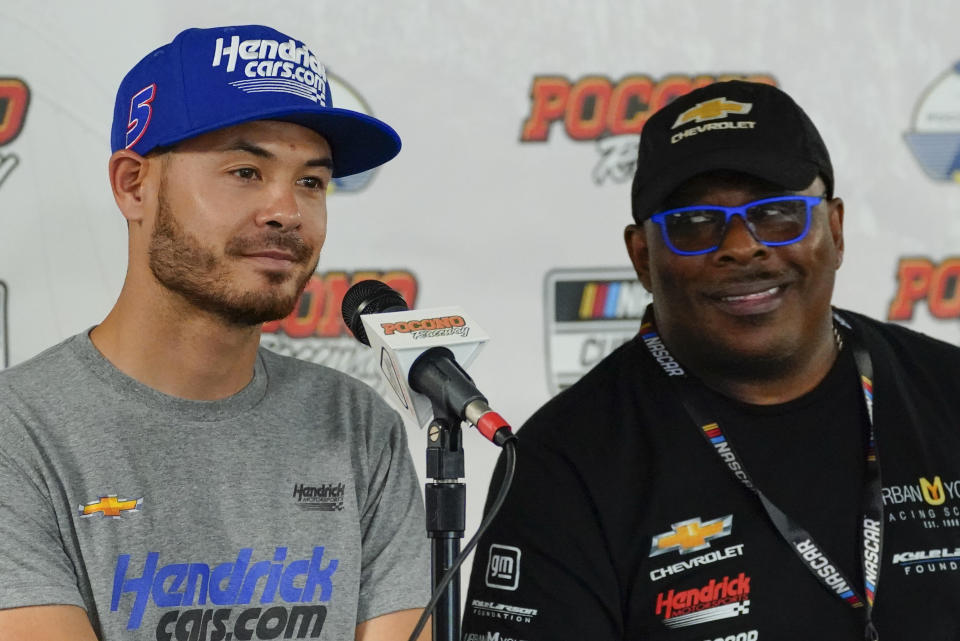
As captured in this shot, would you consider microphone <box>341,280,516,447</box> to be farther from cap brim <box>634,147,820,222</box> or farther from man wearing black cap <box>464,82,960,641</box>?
cap brim <box>634,147,820,222</box>

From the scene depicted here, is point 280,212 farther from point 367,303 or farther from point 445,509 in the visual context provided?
point 445,509

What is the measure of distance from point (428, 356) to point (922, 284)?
193 cm

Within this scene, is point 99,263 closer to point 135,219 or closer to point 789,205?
point 135,219

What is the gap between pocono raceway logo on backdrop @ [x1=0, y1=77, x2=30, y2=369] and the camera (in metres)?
2.57

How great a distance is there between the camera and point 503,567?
1.69 m

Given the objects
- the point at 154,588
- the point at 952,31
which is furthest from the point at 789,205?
the point at 952,31

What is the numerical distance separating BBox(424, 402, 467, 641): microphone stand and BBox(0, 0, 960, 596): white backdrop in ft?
4.72

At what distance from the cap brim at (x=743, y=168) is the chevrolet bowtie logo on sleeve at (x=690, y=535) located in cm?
51

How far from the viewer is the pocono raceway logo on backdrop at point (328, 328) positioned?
265 centimetres

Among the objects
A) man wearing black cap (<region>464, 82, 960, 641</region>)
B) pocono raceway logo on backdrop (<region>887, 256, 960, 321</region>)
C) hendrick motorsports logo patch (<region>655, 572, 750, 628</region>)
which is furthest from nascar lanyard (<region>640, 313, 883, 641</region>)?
pocono raceway logo on backdrop (<region>887, 256, 960, 321</region>)

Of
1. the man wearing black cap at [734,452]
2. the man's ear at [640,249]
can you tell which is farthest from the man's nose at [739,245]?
the man's ear at [640,249]

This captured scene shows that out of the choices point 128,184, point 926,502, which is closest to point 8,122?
point 128,184

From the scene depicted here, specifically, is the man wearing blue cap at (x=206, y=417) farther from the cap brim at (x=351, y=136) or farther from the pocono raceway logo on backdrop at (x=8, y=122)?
the pocono raceway logo on backdrop at (x=8, y=122)

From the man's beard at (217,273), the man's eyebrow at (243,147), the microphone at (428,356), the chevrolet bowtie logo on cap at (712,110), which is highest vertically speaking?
the chevrolet bowtie logo on cap at (712,110)
